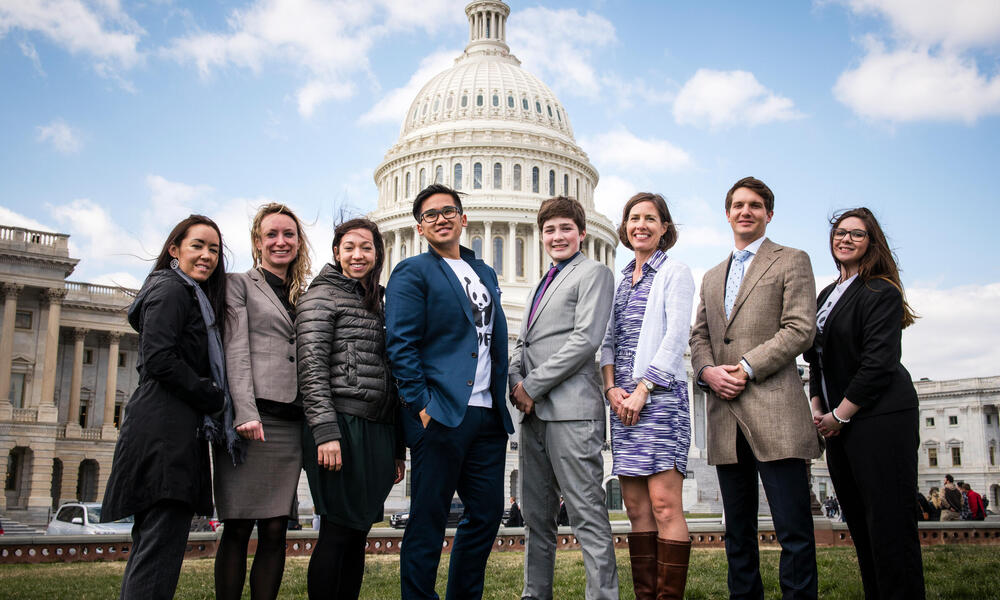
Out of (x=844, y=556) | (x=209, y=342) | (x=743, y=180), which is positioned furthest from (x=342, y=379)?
(x=844, y=556)

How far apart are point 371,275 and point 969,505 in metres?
25.9

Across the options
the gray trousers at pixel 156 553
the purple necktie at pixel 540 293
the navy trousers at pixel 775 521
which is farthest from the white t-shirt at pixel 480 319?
the gray trousers at pixel 156 553

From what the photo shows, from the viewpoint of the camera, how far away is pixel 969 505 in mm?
26328

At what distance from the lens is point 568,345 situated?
628cm

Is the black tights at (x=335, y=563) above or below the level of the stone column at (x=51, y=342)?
below

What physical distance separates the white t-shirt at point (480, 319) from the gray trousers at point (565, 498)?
1.96 feet

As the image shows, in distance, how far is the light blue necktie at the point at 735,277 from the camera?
674 cm

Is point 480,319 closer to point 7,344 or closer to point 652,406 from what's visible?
point 652,406

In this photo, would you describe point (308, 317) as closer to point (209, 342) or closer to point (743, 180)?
point (209, 342)

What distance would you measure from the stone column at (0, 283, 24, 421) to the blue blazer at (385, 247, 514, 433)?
45727 millimetres

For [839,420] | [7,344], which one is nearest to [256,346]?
[839,420]

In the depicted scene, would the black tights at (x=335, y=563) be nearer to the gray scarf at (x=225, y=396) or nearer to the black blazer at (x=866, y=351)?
the gray scarf at (x=225, y=396)

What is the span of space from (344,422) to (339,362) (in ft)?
1.45

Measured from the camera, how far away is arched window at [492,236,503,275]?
2926 inches
